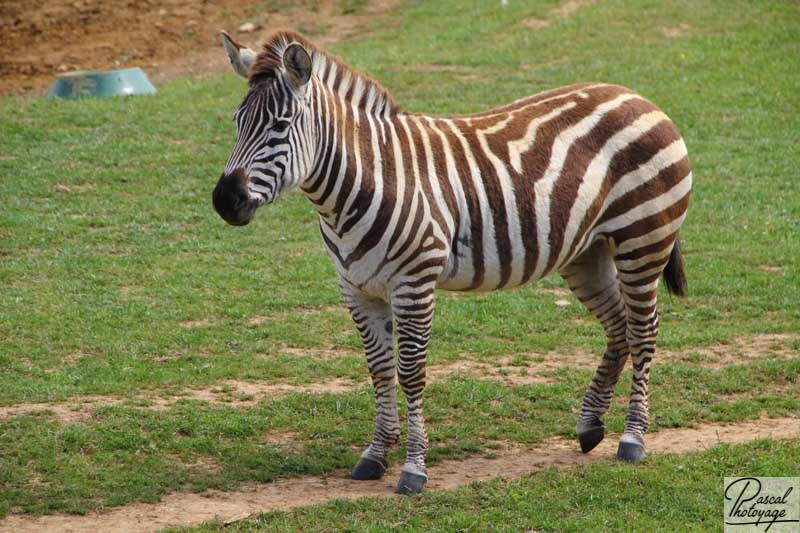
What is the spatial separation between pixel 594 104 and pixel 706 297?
418cm

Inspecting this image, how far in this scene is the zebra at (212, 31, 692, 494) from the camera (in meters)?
6.66

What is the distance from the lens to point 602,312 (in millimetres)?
8016

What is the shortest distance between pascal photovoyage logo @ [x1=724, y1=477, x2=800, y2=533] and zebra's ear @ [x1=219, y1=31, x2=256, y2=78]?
404 centimetres

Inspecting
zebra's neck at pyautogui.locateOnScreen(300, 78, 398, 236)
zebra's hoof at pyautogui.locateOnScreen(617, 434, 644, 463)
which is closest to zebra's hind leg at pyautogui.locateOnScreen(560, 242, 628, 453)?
zebra's hoof at pyautogui.locateOnScreen(617, 434, 644, 463)

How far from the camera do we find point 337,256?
7094mm

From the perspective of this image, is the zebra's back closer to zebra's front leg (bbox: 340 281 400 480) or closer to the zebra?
the zebra

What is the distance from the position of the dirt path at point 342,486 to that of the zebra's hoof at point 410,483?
0.09m

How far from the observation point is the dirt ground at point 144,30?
2025cm

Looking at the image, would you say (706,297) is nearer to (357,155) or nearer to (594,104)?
(594,104)

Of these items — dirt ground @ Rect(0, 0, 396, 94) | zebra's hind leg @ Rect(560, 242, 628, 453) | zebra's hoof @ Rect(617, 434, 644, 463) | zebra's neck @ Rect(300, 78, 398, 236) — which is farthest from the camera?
dirt ground @ Rect(0, 0, 396, 94)

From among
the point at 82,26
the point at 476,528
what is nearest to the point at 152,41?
the point at 82,26

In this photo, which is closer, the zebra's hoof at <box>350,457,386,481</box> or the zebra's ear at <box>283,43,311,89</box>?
the zebra's ear at <box>283,43,311,89</box>

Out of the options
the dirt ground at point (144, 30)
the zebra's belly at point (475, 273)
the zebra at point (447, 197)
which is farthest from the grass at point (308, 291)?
the dirt ground at point (144, 30)

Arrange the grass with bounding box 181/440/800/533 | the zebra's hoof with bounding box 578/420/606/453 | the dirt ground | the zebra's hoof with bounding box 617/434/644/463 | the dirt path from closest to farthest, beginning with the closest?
the grass with bounding box 181/440/800/533, the dirt path, the zebra's hoof with bounding box 617/434/644/463, the zebra's hoof with bounding box 578/420/606/453, the dirt ground
